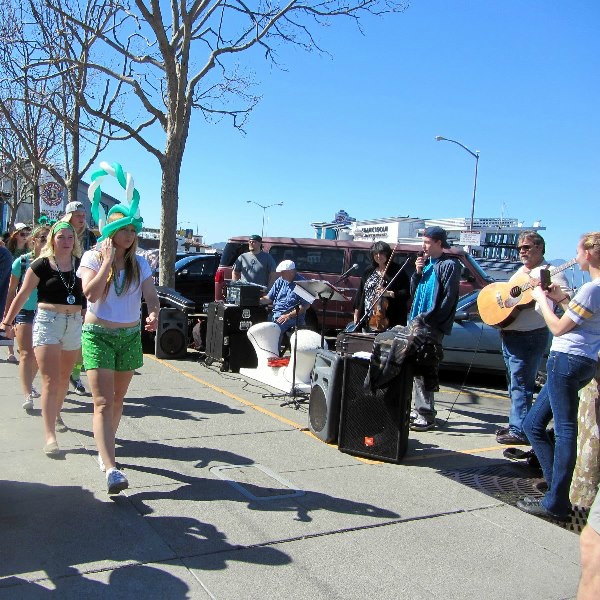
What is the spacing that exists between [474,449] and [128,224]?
11.8ft

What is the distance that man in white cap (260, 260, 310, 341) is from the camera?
A: 785cm

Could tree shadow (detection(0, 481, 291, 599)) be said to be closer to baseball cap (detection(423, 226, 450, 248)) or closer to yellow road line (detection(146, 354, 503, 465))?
yellow road line (detection(146, 354, 503, 465))

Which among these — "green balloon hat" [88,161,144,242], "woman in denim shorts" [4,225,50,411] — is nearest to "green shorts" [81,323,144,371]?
"green balloon hat" [88,161,144,242]

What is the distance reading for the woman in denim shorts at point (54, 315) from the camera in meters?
4.61

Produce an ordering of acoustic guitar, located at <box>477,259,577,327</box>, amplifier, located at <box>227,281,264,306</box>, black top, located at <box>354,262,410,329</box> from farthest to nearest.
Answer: amplifier, located at <box>227,281,264,306</box>
black top, located at <box>354,262,410,329</box>
acoustic guitar, located at <box>477,259,577,327</box>

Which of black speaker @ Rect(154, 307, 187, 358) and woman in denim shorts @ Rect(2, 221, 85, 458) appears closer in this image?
woman in denim shorts @ Rect(2, 221, 85, 458)

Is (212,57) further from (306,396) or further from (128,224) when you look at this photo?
(128,224)

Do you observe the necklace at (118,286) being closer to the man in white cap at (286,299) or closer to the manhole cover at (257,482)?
the manhole cover at (257,482)

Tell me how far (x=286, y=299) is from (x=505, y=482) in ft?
12.9

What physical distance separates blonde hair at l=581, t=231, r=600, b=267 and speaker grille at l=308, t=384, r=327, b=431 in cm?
251

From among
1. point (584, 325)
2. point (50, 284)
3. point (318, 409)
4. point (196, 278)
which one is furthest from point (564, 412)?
point (196, 278)

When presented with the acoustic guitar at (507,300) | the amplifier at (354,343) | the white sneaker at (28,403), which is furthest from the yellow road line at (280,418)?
the white sneaker at (28,403)

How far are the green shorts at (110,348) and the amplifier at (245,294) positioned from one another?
4578 millimetres

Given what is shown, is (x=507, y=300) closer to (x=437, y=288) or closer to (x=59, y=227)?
(x=437, y=288)
